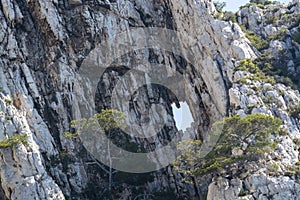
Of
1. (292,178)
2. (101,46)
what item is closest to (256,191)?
(292,178)

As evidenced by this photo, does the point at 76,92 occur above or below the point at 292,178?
above

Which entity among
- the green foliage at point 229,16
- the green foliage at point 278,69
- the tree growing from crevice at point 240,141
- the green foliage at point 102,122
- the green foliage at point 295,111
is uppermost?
the green foliage at point 229,16

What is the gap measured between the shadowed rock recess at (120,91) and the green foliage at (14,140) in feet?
1.70

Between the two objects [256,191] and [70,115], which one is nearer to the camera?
[256,191]

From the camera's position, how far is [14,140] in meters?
49.3

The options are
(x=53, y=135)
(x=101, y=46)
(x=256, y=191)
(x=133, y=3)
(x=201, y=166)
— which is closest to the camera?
(x=256, y=191)

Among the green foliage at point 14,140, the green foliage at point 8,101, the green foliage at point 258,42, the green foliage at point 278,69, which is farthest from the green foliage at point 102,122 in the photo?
the green foliage at point 258,42

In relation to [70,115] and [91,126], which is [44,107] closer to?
[70,115]

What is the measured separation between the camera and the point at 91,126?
53656 mm

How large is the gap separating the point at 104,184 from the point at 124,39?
17368 millimetres

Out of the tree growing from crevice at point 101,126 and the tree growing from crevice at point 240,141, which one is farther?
the tree growing from crevice at point 101,126

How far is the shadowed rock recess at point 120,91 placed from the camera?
48.7 meters

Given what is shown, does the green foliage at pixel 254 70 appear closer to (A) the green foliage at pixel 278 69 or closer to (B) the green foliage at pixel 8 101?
(A) the green foliage at pixel 278 69

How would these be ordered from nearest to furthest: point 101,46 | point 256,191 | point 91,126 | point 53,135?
1. point 256,191
2. point 91,126
3. point 53,135
4. point 101,46
